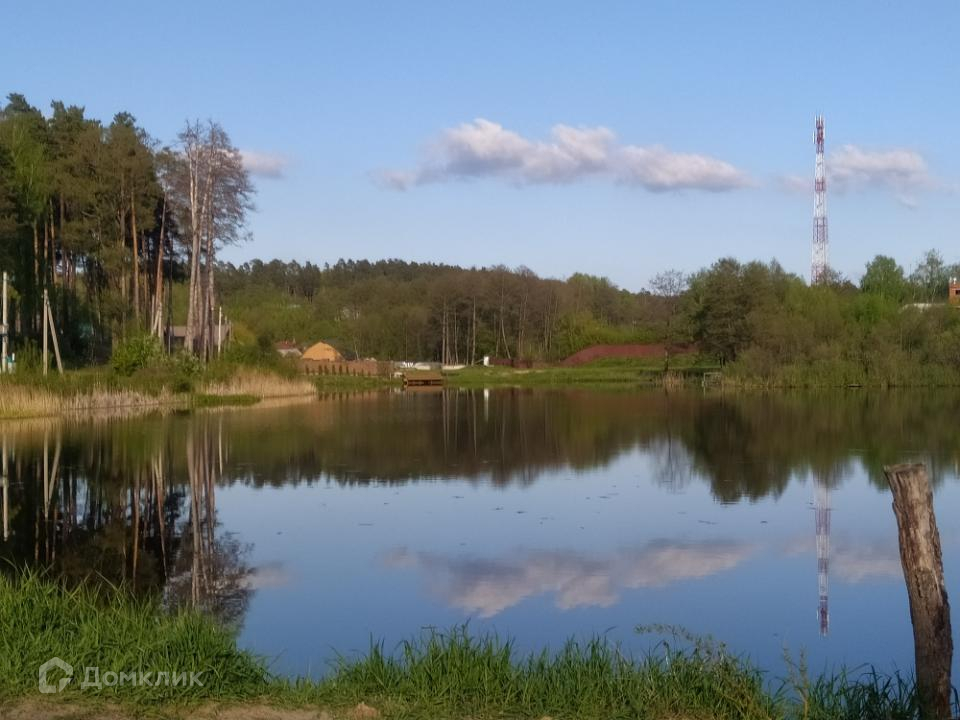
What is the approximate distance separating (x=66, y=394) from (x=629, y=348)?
5556 cm

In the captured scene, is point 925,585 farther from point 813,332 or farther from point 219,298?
point 219,298

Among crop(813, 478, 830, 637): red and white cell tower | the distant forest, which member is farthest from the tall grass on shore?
the distant forest

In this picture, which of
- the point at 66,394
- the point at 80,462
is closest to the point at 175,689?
the point at 80,462

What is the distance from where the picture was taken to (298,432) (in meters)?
25.5

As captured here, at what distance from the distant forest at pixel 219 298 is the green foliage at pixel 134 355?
2.34 ft

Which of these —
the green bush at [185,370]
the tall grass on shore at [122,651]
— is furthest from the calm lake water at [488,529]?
the green bush at [185,370]

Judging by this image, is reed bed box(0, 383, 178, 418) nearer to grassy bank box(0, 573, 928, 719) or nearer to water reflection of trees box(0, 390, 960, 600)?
water reflection of trees box(0, 390, 960, 600)

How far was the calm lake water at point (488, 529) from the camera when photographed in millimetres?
8492

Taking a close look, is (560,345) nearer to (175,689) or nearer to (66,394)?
(66,394)

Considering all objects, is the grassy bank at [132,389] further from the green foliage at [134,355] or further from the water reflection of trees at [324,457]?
the water reflection of trees at [324,457]

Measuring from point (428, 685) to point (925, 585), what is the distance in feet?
8.67

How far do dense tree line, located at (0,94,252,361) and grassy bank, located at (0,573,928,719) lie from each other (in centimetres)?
3302

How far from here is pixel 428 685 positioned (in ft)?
19.1

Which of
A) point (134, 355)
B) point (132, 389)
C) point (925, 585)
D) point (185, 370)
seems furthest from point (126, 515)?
point (185, 370)
